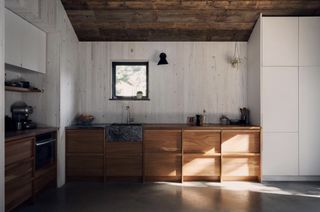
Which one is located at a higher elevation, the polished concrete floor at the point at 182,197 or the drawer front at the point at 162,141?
the drawer front at the point at 162,141

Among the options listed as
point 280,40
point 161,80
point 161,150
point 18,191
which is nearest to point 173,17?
point 161,80

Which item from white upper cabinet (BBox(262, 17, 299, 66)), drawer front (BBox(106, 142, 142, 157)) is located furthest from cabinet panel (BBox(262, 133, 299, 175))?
drawer front (BBox(106, 142, 142, 157))

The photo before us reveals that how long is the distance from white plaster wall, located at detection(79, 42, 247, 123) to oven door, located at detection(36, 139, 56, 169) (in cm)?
125

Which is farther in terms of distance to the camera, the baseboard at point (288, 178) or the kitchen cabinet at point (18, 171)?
the baseboard at point (288, 178)

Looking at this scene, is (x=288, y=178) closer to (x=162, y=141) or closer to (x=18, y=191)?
(x=162, y=141)

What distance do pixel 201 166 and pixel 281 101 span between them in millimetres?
1659

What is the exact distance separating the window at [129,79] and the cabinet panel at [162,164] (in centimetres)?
125

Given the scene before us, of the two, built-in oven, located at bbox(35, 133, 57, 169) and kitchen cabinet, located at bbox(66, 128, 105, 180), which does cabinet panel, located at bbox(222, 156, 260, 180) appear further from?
built-in oven, located at bbox(35, 133, 57, 169)

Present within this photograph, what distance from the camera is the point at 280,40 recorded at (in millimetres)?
4328

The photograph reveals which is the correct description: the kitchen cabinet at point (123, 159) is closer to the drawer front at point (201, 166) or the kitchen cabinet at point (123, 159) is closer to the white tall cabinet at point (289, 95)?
the drawer front at point (201, 166)

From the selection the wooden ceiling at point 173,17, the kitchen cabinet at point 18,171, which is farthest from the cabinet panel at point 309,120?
the kitchen cabinet at point 18,171

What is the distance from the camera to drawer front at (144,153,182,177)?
14.0 ft

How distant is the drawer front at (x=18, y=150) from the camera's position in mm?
2756

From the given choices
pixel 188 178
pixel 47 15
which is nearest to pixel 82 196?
pixel 188 178
